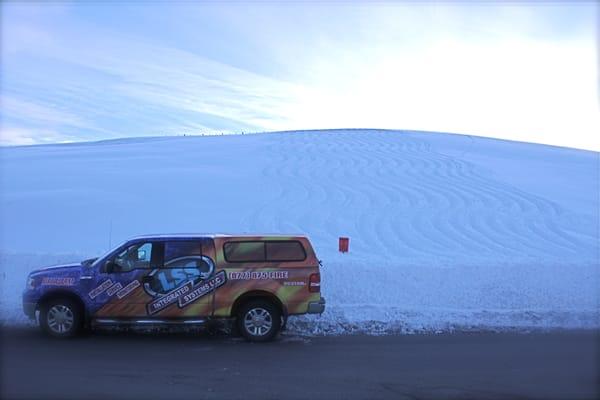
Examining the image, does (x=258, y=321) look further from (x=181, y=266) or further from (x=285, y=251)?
(x=181, y=266)

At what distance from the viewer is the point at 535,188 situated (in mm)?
21703

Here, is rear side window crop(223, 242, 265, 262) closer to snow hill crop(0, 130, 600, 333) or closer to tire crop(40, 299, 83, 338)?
snow hill crop(0, 130, 600, 333)

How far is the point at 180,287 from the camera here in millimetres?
9602

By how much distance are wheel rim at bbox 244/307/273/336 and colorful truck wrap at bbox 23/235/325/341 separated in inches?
0.6

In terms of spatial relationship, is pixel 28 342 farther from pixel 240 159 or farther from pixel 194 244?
pixel 240 159

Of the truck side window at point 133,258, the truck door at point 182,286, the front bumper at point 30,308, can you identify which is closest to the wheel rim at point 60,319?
the front bumper at point 30,308

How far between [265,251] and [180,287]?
1.49 meters

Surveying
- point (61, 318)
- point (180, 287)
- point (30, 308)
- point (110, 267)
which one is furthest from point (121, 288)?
point (30, 308)

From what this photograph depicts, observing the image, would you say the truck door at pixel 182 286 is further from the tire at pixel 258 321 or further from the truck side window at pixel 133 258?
the tire at pixel 258 321

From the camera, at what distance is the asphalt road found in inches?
262

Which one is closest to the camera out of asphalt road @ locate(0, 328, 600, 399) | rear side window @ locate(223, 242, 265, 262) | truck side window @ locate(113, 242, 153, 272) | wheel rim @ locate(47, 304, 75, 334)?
asphalt road @ locate(0, 328, 600, 399)

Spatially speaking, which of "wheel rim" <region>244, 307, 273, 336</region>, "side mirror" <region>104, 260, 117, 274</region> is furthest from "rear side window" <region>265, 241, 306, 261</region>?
"side mirror" <region>104, 260, 117, 274</region>

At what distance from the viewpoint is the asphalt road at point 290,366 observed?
6645 millimetres

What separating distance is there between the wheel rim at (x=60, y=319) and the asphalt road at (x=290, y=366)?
0.25m
